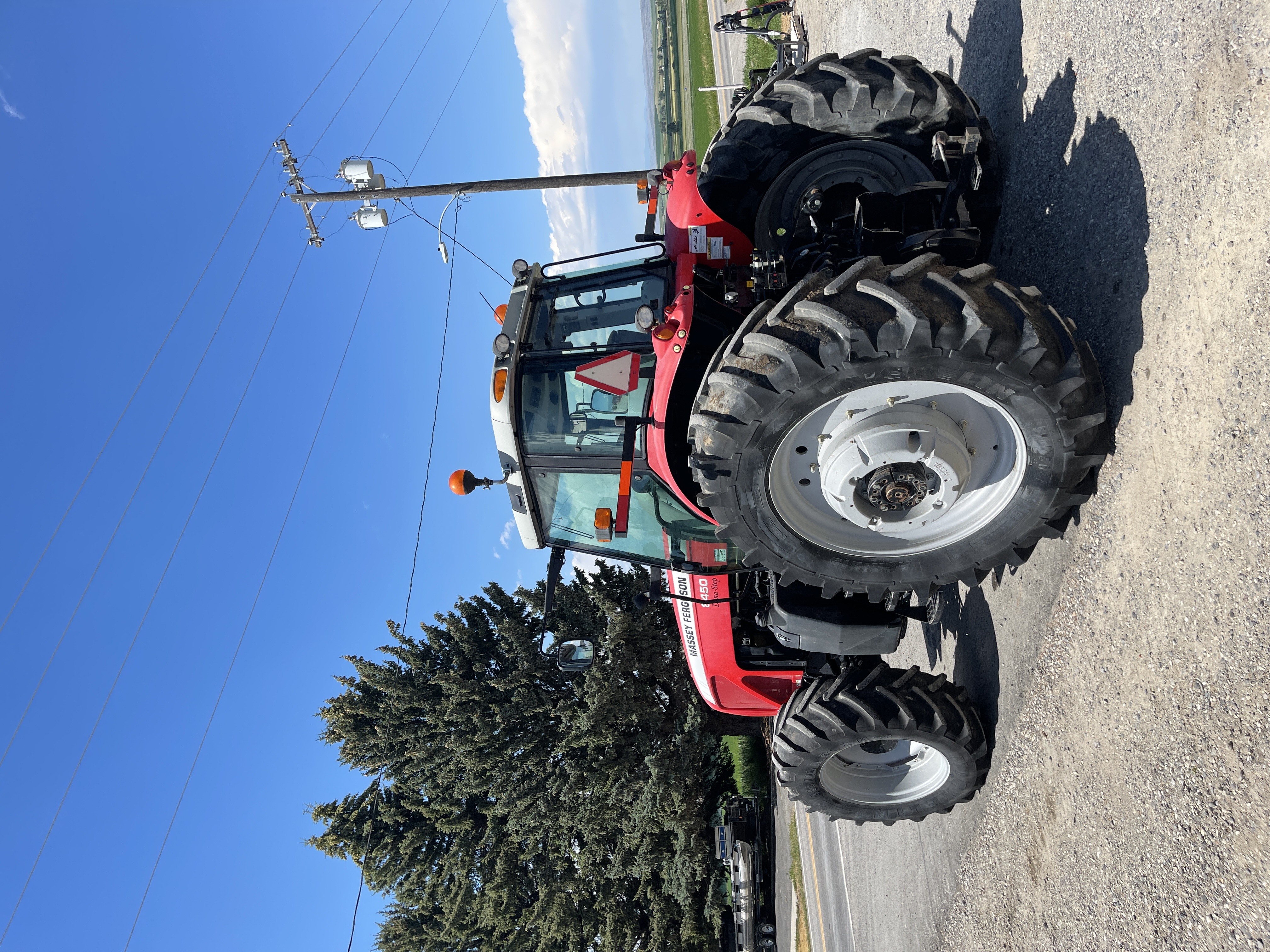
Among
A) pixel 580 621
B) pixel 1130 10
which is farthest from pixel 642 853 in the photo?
pixel 1130 10

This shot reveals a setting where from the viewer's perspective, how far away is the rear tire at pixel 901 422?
3.32 metres

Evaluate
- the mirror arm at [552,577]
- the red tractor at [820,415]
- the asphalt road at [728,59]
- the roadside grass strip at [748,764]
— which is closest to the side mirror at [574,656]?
the red tractor at [820,415]

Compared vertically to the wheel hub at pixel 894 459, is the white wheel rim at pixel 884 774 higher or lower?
lower

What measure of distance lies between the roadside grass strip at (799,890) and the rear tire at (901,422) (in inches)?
341

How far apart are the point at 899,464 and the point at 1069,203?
2.20 metres

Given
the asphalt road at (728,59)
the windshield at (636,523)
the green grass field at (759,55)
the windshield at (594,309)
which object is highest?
the asphalt road at (728,59)

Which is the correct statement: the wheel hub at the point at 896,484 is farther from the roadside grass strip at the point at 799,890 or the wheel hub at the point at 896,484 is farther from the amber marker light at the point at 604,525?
the roadside grass strip at the point at 799,890

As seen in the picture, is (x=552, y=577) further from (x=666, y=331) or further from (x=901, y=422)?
→ (x=901, y=422)

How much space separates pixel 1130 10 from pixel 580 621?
1313cm

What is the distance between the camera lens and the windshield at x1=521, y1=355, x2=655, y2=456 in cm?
427

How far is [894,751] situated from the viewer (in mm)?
5473

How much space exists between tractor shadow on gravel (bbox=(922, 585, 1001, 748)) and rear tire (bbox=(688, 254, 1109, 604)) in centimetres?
141

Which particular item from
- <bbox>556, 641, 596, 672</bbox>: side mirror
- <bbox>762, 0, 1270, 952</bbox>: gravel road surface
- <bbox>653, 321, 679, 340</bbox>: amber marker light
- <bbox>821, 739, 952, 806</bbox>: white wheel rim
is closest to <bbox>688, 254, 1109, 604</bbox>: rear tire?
<bbox>762, 0, 1270, 952</bbox>: gravel road surface

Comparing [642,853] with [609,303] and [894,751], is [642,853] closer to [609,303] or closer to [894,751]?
[894,751]
